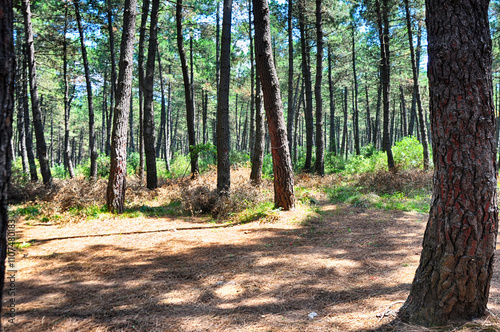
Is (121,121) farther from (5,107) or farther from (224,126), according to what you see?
(5,107)

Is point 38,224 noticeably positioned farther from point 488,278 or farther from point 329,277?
point 488,278

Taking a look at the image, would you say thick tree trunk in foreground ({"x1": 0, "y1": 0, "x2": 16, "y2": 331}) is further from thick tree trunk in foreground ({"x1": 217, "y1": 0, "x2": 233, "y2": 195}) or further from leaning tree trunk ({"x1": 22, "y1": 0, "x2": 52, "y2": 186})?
leaning tree trunk ({"x1": 22, "y1": 0, "x2": 52, "y2": 186})

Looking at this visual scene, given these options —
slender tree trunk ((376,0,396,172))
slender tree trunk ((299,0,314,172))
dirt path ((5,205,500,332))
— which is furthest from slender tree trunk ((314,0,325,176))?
dirt path ((5,205,500,332))

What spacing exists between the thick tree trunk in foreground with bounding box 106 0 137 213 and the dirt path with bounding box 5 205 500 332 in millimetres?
1234

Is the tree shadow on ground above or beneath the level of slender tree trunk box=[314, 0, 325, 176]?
beneath

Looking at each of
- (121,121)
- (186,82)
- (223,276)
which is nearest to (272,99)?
(121,121)

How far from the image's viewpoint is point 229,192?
7957mm

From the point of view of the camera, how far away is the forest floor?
271 centimetres

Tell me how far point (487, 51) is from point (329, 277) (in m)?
2.83

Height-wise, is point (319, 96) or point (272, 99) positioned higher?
point (319, 96)

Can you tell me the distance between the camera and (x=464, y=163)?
2.23 meters

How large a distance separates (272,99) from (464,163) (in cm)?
501

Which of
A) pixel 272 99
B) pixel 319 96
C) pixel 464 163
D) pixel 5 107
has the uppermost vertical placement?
pixel 319 96

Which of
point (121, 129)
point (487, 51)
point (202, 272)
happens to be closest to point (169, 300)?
point (202, 272)
